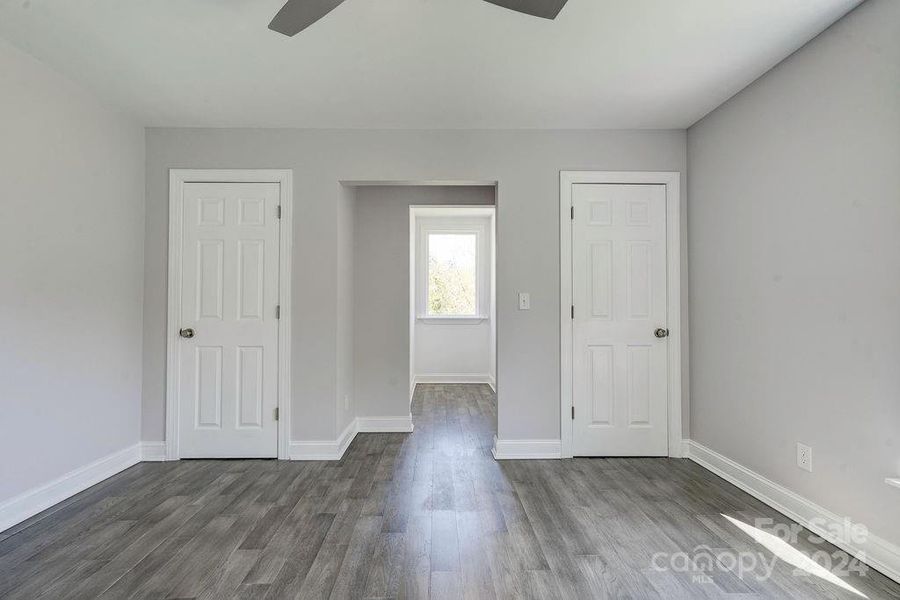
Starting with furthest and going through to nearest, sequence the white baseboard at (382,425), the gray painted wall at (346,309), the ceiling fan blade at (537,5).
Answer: the white baseboard at (382,425)
the gray painted wall at (346,309)
the ceiling fan blade at (537,5)

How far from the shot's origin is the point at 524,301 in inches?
132

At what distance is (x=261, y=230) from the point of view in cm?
333

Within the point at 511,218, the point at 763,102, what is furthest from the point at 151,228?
the point at 763,102

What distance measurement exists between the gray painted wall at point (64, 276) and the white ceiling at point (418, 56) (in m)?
0.25

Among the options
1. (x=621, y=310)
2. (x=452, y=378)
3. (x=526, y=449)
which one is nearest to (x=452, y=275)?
(x=452, y=378)

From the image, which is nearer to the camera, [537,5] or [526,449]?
[537,5]

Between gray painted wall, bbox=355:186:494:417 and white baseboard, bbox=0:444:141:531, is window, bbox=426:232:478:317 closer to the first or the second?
gray painted wall, bbox=355:186:494:417

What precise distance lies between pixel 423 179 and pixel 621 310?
5.79ft

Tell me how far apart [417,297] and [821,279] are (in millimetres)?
4809

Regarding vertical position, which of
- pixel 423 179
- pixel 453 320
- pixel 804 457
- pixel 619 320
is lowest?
pixel 804 457

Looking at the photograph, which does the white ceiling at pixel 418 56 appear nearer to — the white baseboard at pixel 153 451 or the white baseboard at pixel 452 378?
the white baseboard at pixel 153 451

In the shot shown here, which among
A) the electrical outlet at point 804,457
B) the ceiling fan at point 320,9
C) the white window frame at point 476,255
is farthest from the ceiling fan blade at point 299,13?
the white window frame at point 476,255

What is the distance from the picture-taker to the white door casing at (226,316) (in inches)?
130

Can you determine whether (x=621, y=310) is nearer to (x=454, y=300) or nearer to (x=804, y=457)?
(x=804, y=457)
